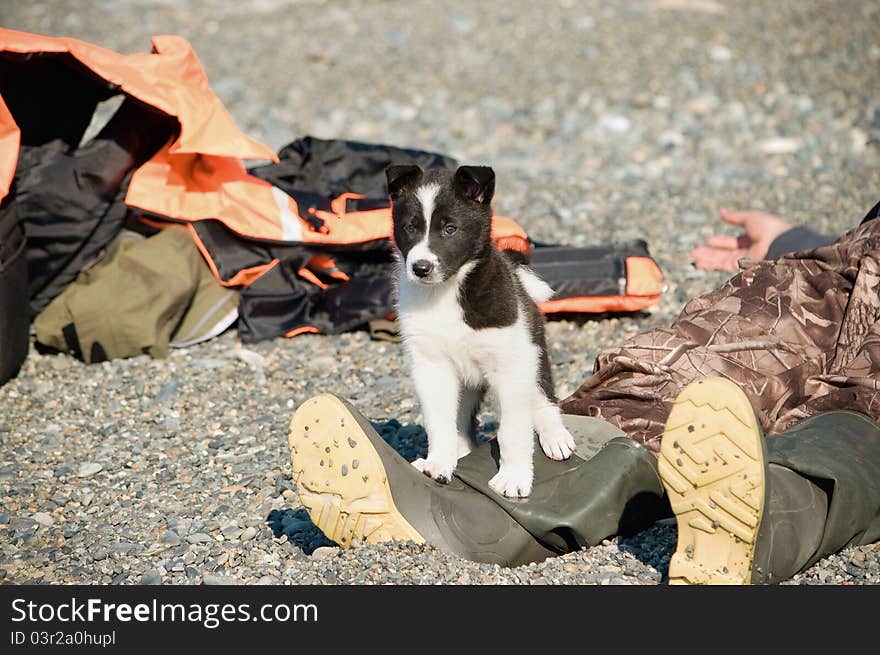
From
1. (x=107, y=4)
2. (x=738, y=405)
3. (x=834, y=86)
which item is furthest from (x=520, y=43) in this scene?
(x=738, y=405)

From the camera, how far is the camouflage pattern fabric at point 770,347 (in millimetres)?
4133

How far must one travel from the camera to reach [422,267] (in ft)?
12.6

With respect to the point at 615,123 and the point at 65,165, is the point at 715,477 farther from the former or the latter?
the point at 615,123

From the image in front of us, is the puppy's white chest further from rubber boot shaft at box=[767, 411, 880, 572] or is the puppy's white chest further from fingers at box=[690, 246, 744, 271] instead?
fingers at box=[690, 246, 744, 271]

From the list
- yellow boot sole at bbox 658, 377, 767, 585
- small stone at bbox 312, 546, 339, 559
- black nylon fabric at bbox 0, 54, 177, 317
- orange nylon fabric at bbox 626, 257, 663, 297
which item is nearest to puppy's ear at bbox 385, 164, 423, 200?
small stone at bbox 312, 546, 339, 559

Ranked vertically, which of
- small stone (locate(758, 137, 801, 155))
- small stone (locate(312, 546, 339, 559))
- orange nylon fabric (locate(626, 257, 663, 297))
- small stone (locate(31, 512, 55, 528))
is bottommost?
small stone (locate(758, 137, 801, 155))

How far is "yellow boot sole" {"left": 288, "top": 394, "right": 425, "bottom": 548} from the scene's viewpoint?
3.52 m

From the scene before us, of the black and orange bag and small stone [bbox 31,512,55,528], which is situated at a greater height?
the black and orange bag

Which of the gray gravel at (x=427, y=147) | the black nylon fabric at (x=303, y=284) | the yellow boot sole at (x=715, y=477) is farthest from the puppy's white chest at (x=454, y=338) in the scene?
the black nylon fabric at (x=303, y=284)

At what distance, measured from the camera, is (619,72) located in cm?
1191

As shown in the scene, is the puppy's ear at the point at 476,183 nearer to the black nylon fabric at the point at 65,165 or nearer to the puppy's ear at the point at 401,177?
the puppy's ear at the point at 401,177

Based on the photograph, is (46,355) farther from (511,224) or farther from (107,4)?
(107,4)

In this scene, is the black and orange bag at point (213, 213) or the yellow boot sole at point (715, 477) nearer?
the yellow boot sole at point (715, 477)

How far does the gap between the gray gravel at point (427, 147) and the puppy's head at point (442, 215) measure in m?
1.08
